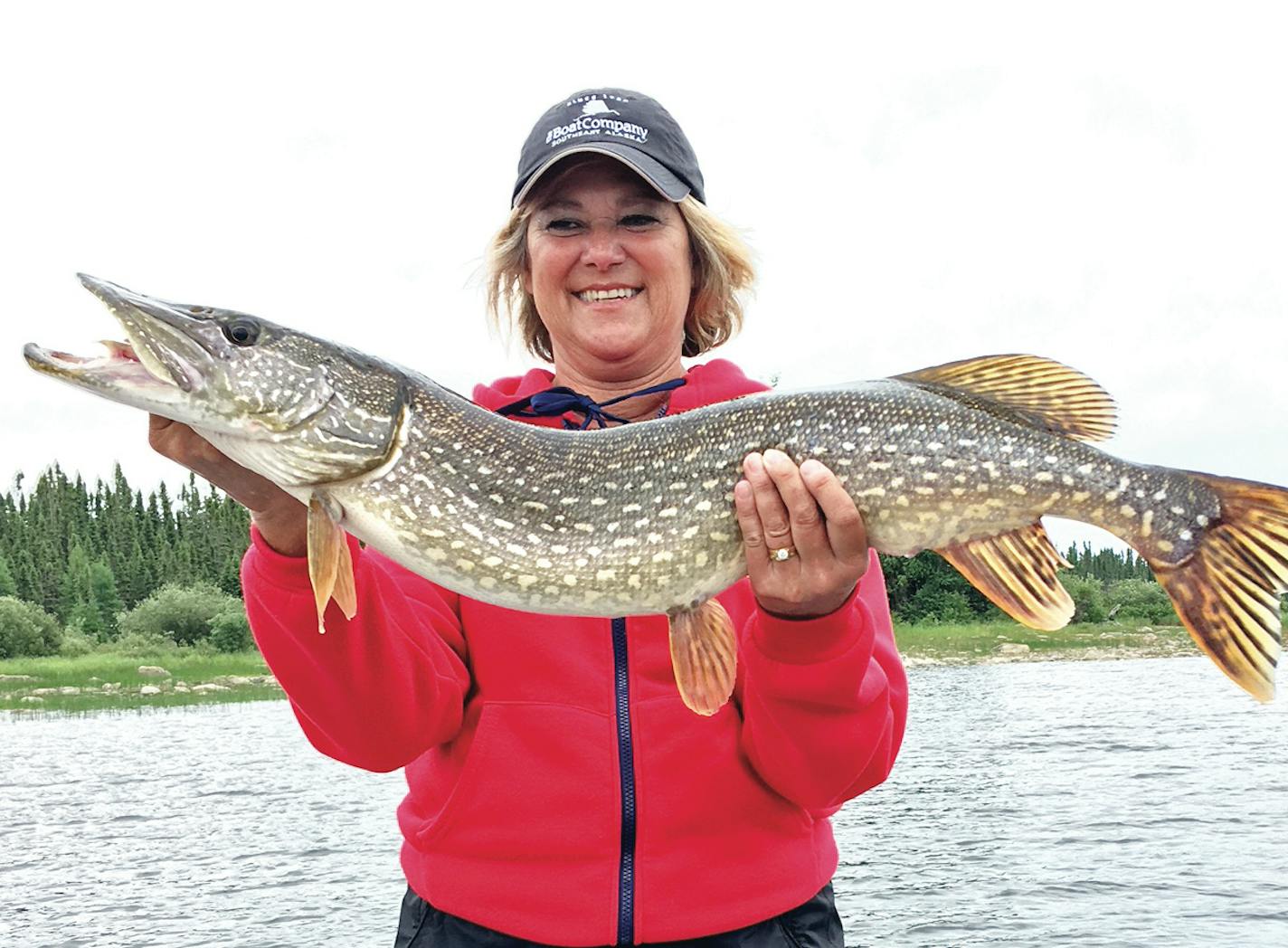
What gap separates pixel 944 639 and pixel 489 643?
3610 cm

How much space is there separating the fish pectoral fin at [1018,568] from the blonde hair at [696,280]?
1136mm

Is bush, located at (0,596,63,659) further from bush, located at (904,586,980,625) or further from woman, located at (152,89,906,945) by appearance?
woman, located at (152,89,906,945)

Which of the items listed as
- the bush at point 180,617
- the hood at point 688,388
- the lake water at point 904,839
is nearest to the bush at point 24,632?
the bush at point 180,617

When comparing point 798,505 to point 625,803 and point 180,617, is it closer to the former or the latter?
point 625,803

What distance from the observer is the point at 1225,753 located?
1485cm

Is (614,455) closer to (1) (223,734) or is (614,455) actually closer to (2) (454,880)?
(2) (454,880)

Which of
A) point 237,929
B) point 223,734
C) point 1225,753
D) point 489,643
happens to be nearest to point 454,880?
point 489,643

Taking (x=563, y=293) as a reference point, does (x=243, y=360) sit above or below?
below

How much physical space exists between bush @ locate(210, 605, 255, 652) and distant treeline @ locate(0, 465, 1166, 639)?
516 cm

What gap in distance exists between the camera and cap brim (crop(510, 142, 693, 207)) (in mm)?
2871

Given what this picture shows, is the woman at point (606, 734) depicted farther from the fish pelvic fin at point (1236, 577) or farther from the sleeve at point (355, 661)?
the fish pelvic fin at point (1236, 577)

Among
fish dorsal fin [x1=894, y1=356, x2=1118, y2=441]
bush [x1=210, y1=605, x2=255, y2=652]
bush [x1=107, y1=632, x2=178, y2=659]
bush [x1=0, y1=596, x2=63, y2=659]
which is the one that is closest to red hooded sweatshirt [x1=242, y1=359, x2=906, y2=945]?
fish dorsal fin [x1=894, y1=356, x2=1118, y2=441]

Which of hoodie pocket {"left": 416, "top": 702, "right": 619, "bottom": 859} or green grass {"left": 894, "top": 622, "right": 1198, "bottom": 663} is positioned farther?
green grass {"left": 894, "top": 622, "right": 1198, "bottom": 663}

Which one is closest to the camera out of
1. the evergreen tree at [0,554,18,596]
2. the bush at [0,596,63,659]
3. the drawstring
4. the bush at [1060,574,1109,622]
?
the drawstring
